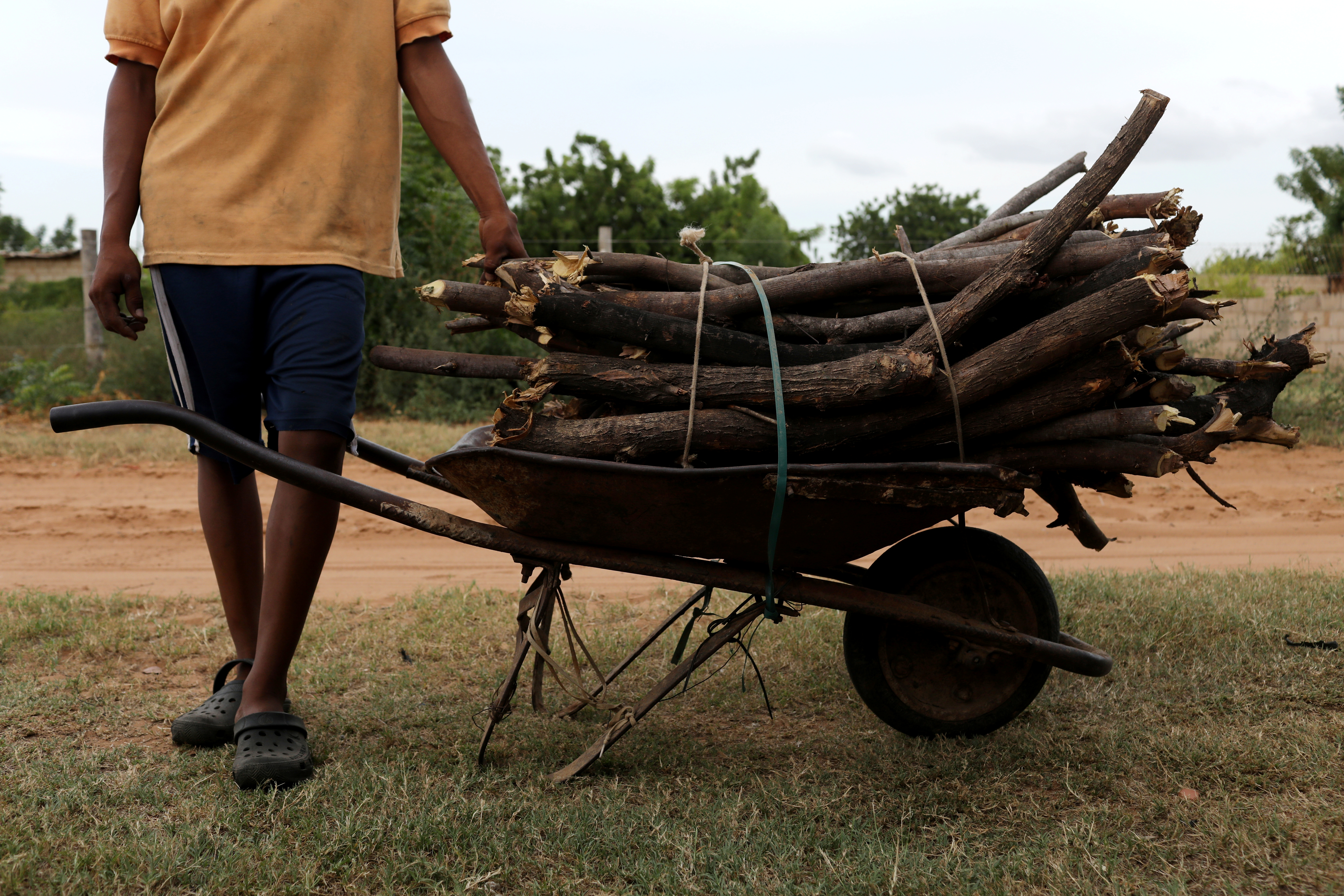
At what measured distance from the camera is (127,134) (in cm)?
244

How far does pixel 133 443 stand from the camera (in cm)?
761

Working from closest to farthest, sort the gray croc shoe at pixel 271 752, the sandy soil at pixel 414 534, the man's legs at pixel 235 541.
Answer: the gray croc shoe at pixel 271 752, the man's legs at pixel 235 541, the sandy soil at pixel 414 534

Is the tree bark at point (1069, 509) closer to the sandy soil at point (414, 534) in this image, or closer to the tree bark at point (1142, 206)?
the tree bark at point (1142, 206)

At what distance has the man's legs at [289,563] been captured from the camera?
2402 millimetres

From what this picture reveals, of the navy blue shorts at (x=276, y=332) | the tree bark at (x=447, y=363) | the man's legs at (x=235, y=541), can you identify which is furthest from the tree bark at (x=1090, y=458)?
the man's legs at (x=235, y=541)

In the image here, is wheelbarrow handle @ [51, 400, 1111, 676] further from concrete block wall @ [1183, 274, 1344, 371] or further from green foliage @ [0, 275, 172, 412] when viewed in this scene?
concrete block wall @ [1183, 274, 1344, 371]

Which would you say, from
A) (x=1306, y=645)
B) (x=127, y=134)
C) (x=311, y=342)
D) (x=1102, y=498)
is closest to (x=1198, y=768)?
(x=1306, y=645)

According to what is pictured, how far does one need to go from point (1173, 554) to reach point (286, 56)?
15.4 feet

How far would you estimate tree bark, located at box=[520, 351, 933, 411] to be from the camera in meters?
2.10

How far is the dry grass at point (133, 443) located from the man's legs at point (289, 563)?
167 inches

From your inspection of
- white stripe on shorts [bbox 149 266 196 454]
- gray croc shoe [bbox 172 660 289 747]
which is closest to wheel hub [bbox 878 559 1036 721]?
gray croc shoe [bbox 172 660 289 747]

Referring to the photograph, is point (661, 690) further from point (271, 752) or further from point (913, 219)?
point (913, 219)

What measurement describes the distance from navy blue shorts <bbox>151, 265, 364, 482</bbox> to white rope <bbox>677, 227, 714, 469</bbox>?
79 cm

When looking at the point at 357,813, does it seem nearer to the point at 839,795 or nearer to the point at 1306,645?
the point at 839,795
